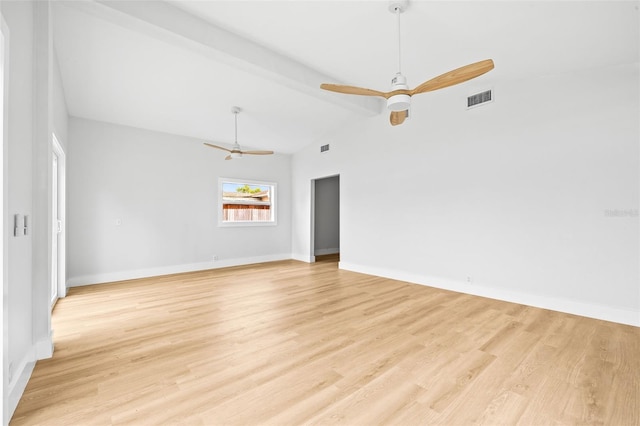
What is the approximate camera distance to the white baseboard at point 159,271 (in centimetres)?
461

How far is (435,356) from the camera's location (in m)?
2.28

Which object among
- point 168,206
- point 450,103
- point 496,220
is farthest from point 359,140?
point 168,206

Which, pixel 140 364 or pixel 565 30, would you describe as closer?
pixel 140 364

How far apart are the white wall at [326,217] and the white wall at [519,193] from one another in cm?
255

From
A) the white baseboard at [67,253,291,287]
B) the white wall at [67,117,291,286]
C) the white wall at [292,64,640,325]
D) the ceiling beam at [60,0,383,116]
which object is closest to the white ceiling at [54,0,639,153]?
the ceiling beam at [60,0,383,116]

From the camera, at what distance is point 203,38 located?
290 centimetres

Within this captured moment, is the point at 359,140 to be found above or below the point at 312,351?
above

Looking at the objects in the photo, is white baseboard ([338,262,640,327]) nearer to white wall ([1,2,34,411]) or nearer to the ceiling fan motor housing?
the ceiling fan motor housing

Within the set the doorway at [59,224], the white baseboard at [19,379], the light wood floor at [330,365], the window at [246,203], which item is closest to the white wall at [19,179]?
the white baseboard at [19,379]

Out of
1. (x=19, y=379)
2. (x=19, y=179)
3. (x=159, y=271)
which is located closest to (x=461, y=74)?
(x=19, y=179)

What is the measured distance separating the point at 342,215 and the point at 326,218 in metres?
2.06

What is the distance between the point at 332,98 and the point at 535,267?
145 inches

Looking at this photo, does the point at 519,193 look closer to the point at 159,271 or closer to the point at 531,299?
the point at 531,299

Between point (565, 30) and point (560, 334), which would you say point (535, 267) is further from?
point (565, 30)
